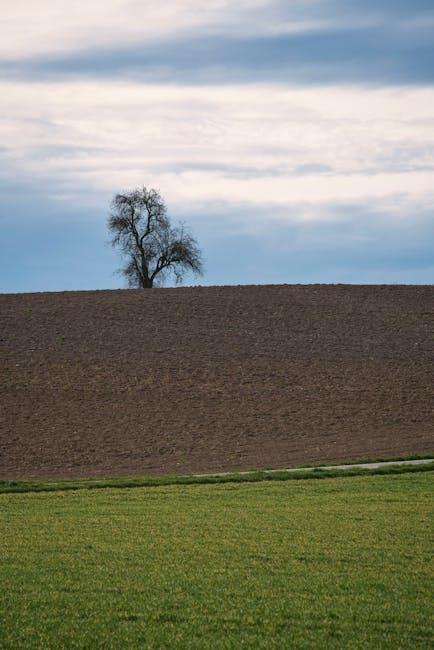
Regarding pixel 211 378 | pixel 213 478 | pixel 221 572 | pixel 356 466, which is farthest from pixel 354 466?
pixel 211 378

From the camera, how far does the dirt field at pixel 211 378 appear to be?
845 inches

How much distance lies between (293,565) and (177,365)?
21303 mm

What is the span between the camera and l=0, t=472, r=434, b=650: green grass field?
704 centimetres

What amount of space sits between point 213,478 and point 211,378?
38.7 ft

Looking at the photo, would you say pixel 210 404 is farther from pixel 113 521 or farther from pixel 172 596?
pixel 172 596

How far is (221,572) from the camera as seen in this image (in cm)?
894

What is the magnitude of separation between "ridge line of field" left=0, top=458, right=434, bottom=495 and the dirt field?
1.64 metres

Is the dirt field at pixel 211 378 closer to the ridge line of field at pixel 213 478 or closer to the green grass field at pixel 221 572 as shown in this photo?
the ridge line of field at pixel 213 478

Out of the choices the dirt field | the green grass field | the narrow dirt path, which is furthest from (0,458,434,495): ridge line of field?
the green grass field

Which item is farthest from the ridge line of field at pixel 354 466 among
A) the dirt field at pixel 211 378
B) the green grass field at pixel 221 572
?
the green grass field at pixel 221 572

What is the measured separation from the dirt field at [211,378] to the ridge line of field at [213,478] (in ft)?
5.39

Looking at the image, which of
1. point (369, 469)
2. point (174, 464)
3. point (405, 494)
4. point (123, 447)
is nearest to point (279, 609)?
point (405, 494)

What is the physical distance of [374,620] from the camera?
23.9ft

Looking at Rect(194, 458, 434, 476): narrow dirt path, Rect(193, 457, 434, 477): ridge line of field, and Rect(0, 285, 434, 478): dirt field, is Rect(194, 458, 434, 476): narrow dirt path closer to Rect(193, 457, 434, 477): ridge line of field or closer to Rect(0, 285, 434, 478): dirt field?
Rect(193, 457, 434, 477): ridge line of field
